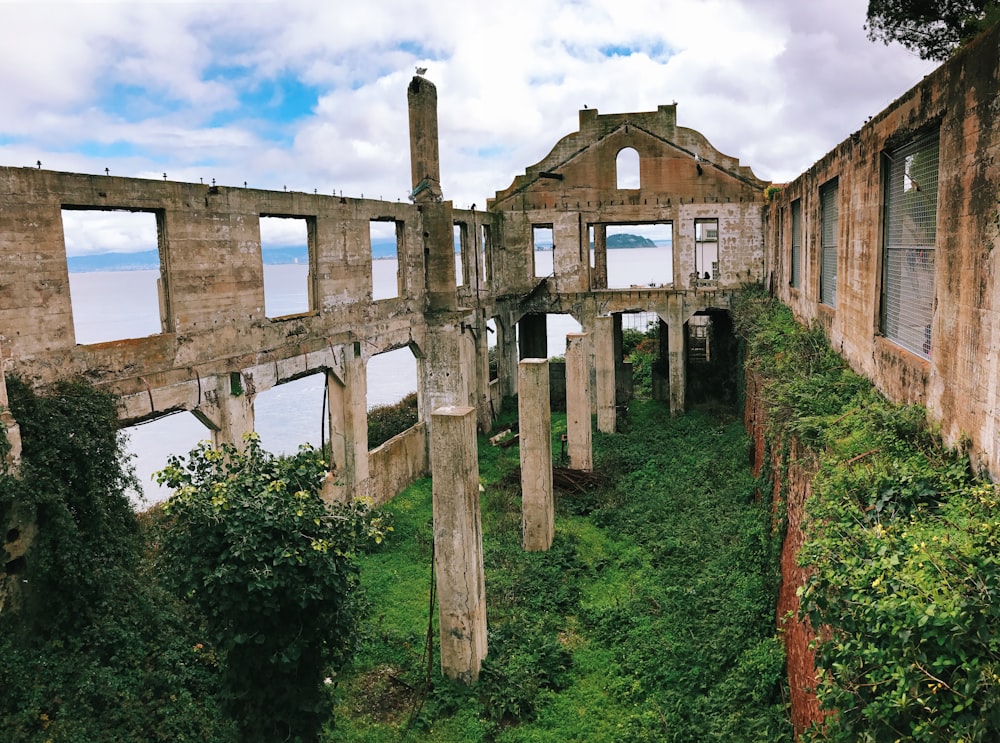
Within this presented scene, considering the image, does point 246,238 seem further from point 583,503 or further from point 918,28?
point 918,28

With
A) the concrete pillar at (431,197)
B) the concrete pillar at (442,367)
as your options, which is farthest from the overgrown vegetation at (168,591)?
the concrete pillar at (431,197)

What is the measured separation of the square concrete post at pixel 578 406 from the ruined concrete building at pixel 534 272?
180 mm

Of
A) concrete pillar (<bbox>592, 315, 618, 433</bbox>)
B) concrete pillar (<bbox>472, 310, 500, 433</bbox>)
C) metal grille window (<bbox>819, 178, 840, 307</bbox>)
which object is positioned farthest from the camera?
concrete pillar (<bbox>472, 310, 500, 433</bbox>)

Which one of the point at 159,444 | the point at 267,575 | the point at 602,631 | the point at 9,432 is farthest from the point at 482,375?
the point at 267,575

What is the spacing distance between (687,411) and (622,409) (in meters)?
2.04

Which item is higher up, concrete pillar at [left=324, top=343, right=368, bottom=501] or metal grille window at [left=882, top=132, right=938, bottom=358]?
metal grille window at [left=882, top=132, right=938, bottom=358]

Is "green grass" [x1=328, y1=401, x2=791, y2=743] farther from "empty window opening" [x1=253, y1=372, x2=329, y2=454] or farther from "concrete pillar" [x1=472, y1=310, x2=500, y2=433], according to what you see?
"empty window opening" [x1=253, y1=372, x2=329, y2=454]

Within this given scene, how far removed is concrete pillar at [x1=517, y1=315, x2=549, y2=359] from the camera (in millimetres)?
27469

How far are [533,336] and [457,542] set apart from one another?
18.0m

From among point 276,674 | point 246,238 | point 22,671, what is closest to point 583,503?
point 246,238

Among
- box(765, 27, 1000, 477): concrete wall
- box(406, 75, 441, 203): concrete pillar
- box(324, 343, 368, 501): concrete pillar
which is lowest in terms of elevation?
box(324, 343, 368, 501): concrete pillar

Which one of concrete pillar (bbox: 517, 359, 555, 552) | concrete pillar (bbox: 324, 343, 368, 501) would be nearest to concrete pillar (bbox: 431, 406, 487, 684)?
concrete pillar (bbox: 517, 359, 555, 552)

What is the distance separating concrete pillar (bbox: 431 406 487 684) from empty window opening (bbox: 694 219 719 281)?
16574 mm

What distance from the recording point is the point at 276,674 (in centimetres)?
769
